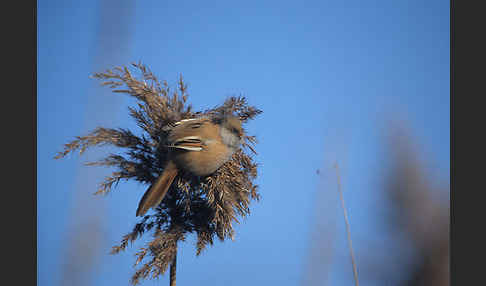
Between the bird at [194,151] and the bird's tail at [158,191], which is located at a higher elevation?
the bird at [194,151]

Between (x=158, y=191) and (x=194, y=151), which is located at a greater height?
(x=194, y=151)

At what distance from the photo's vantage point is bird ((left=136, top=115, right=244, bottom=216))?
5.49 ft

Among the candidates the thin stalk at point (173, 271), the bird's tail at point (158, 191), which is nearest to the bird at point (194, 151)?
→ the bird's tail at point (158, 191)

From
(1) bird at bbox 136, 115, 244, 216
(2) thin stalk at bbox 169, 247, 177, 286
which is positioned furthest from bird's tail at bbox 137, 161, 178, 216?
(2) thin stalk at bbox 169, 247, 177, 286

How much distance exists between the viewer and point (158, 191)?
5.49ft

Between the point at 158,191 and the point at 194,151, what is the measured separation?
0.87 feet

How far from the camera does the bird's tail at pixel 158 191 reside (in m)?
1.63


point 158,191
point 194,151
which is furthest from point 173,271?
point 194,151

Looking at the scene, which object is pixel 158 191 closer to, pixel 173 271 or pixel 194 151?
pixel 194 151

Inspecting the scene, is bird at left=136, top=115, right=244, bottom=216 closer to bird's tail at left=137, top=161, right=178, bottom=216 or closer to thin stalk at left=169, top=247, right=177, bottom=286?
bird's tail at left=137, top=161, right=178, bottom=216

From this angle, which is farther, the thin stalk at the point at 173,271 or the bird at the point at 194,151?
the thin stalk at the point at 173,271

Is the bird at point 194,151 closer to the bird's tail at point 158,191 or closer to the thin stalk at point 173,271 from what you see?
the bird's tail at point 158,191

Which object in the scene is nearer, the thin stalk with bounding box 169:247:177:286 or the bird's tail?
the bird's tail
